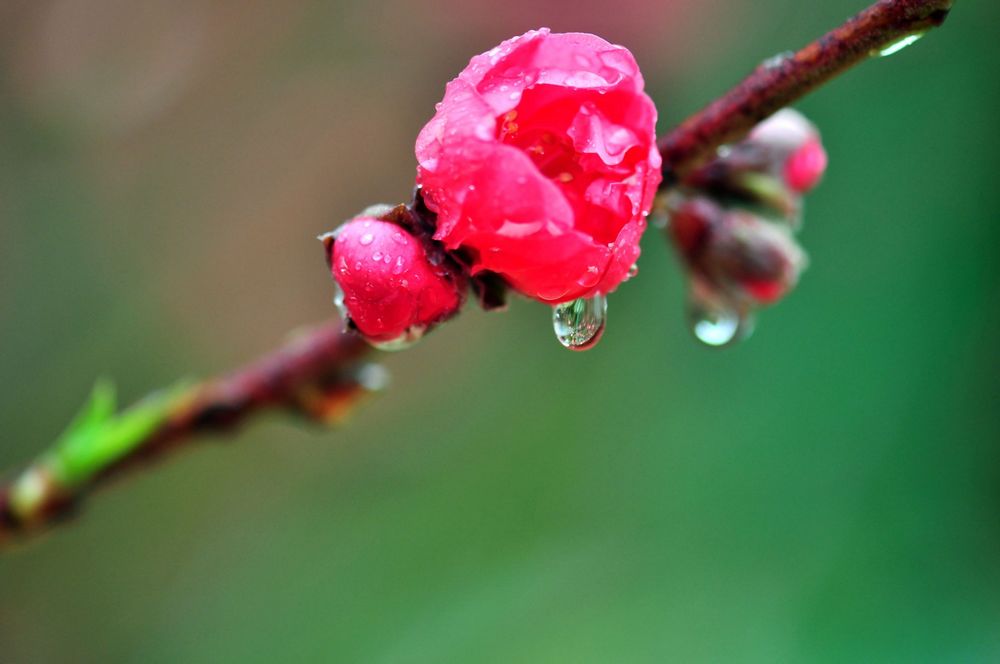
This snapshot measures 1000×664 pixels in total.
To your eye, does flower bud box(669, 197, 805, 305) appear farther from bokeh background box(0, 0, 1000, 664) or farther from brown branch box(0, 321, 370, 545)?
bokeh background box(0, 0, 1000, 664)

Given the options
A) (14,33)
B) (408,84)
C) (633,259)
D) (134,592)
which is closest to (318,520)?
(134,592)

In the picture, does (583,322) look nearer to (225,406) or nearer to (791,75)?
(791,75)

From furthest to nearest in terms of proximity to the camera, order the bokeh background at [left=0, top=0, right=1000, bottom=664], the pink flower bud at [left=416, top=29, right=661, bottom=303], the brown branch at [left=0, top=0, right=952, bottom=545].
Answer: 1. the bokeh background at [left=0, top=0, right=1000, bottom=664]
2. the brown branch at [left=0, top=0, right=952, bottom=545]
3. the pink flower bud at [left=416, top=29, right=661, bottom=303]

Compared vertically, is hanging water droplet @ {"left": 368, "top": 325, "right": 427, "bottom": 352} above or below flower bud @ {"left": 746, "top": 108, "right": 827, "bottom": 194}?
below

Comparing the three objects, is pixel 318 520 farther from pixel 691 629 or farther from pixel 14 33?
pixel 14 33

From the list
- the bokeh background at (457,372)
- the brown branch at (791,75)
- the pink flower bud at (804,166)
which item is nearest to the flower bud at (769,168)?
the pink flower bud at (804,166)

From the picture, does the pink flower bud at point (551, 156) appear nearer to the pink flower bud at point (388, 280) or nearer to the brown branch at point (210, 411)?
the pink flower bud at point (388, 280)

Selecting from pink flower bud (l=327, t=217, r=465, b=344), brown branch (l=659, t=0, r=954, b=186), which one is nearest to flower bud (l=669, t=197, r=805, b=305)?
brown branch (l=659, t=0, r=954, b=186)
